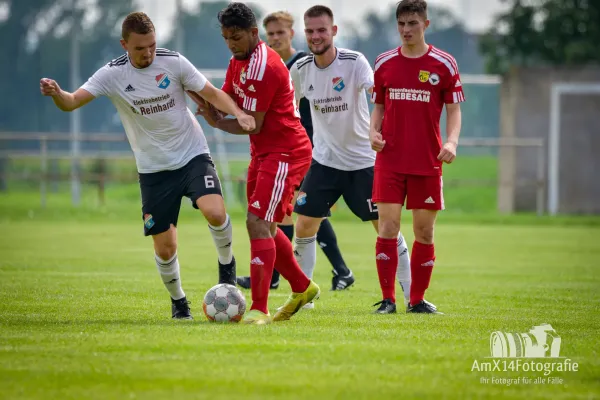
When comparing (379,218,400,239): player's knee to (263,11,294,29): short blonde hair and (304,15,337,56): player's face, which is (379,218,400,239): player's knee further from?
(263,11,294,29): short blonde hair

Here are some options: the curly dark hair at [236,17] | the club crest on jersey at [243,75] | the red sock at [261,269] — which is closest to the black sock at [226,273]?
the red sock at [261,269]

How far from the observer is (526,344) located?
255 inches

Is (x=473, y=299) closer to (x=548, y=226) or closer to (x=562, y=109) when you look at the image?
(x=548, y=226)

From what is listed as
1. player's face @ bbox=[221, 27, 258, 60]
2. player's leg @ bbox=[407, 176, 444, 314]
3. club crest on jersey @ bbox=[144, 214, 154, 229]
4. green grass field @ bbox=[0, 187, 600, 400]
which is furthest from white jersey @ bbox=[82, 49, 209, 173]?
player's leg @ bbox=[407, 176, 444, 314]

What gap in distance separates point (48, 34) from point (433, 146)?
1310 inches

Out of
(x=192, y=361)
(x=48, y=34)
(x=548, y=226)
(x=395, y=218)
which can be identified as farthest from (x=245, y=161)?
(x=192, y=361)

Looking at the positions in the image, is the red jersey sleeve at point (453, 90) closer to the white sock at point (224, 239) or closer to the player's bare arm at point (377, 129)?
the player's bare arm at point (377, 129)

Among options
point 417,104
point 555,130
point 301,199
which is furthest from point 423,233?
point 555,130

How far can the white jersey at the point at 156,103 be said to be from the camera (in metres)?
7.73

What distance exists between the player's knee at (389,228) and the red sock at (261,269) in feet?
3.87

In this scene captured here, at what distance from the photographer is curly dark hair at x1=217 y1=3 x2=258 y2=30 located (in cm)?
719

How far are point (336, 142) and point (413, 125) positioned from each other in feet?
4.01

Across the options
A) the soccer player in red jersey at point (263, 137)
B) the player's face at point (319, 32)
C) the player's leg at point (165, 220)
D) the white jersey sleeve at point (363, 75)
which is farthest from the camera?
the white jersey sleeve at point (363, 75)

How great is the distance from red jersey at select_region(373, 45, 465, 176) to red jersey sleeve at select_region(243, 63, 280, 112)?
115 cm
